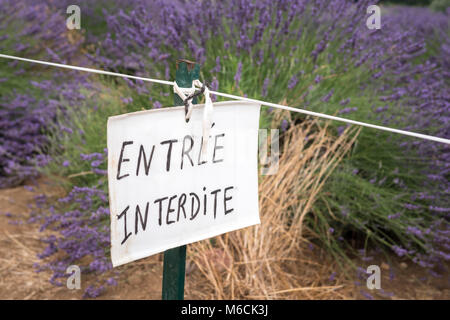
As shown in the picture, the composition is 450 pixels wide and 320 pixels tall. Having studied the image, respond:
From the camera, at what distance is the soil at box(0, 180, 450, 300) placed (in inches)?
72.0

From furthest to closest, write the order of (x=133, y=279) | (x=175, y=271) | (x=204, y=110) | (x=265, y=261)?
(x=133, y=279)
(x=265, y=261)
(x=175, y=271)
(x=204, y=110)

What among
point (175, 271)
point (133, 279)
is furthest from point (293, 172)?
point (175, 271)

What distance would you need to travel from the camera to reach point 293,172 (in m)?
1.82

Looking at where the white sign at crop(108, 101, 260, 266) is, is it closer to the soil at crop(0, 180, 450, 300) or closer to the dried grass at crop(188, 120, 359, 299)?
the dried grass at crop(188, 120, 359, 299)

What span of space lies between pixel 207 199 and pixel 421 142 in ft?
4.71

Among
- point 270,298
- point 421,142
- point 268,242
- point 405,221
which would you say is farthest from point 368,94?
point 270,298

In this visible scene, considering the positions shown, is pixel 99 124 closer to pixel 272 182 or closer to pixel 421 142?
pixel 272 182

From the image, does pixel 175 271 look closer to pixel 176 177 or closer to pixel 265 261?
pixel 176 177

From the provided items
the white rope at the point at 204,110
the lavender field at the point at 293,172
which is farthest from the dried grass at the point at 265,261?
the white rope at the point at 204,110

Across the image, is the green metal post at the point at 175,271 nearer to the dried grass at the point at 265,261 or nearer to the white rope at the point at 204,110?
the white rope at the point at 204,110

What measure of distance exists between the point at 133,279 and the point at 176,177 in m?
1.11

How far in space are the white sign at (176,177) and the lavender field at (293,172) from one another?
0.74 metres

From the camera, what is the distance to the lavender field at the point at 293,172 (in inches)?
71.7

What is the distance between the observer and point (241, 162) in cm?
99
